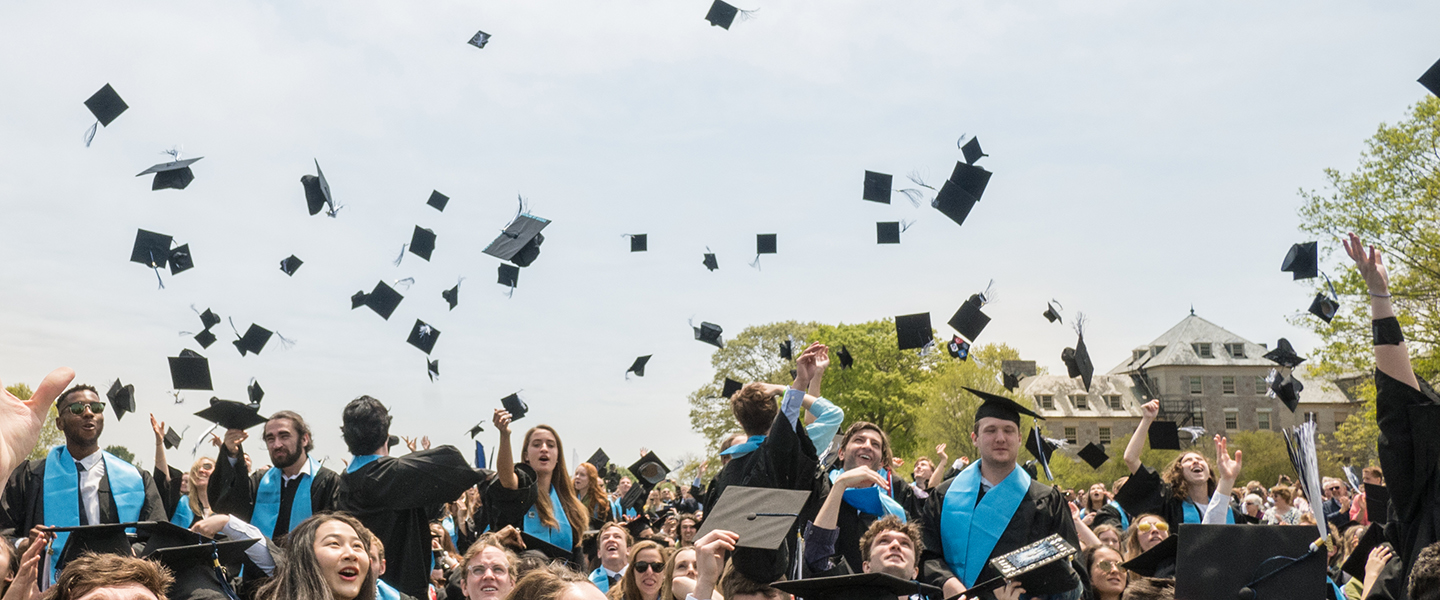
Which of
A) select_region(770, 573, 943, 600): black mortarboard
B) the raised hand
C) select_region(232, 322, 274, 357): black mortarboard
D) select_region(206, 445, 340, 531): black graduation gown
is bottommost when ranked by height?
select_region(770, 573, 943, 600): black mortarboard

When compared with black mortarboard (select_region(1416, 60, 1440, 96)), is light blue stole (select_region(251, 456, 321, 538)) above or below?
below

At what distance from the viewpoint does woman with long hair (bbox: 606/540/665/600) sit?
541 centimetres

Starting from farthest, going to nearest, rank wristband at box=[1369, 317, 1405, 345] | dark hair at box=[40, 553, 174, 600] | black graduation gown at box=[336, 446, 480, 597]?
black graduation gown at box=[336, 446, 480, 597] → wristband at box=[1369, 317, 1405, 345] → dark hair at box=[40, 553, 174, 600]

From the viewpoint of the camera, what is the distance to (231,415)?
20.6 feet

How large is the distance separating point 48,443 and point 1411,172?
4694cm

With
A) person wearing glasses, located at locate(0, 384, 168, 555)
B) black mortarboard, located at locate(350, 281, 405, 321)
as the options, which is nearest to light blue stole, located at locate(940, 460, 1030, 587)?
person wearing glasses, located at locate(0, 384, 168, 555)

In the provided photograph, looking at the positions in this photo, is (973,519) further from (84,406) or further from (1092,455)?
(1092,455)

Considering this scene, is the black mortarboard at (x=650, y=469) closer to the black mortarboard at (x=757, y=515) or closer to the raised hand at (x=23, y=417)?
the black mortarboard at (x=757, y=515)

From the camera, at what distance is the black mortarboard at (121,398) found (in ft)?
28.0

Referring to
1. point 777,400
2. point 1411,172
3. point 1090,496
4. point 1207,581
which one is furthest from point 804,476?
point 1411,172

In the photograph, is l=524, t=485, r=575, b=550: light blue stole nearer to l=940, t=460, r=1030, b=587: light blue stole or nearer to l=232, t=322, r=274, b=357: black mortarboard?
l=940, t=460, r=1030, b=587: light blue stole

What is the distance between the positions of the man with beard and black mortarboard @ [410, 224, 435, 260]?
4312mm

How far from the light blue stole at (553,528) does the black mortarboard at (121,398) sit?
4.23 meters

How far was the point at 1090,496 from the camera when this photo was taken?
389 inches
